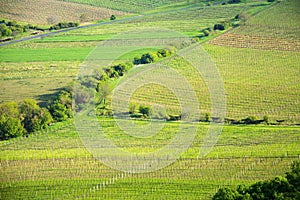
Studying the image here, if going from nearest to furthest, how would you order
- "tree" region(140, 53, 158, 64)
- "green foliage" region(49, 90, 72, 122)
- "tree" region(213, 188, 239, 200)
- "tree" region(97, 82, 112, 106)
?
1. "tree" region(213, 188, 239, 200)
2. "green foliage" region(49, 90, 72, 122)
3. "tree" region(97, 82, 112, 106)
4. "tree" region(140, 53, 158, 64)

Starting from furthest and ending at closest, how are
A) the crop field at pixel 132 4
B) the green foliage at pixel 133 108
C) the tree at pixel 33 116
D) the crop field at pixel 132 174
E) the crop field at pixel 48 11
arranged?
the crop field at pixel 132 4
the crop field at pixel 48 11
the green foliage at pixel 133 108
the tree at pixel 33 116
the crop field at pixel 132 174

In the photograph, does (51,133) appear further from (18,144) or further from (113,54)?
(113,54)

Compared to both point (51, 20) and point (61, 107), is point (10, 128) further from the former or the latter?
point (51, 20)

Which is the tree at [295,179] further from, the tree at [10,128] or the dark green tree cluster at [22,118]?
the tree at [10,128]

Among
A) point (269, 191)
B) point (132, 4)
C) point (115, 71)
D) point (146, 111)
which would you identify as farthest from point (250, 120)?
point (132, 4)

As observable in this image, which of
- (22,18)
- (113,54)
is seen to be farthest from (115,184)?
(22,18)

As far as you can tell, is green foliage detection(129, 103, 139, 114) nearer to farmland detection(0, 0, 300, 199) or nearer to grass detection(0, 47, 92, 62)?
farmland detection(0, 0, 300, 199)

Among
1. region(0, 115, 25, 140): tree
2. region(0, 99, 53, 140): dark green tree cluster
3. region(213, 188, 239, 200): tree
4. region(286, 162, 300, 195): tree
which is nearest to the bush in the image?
region(0, 99, 53, 140): dark green tree cluster

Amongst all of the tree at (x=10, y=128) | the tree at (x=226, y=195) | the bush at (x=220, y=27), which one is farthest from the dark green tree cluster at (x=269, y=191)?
the bush at (x=220, y=27)
